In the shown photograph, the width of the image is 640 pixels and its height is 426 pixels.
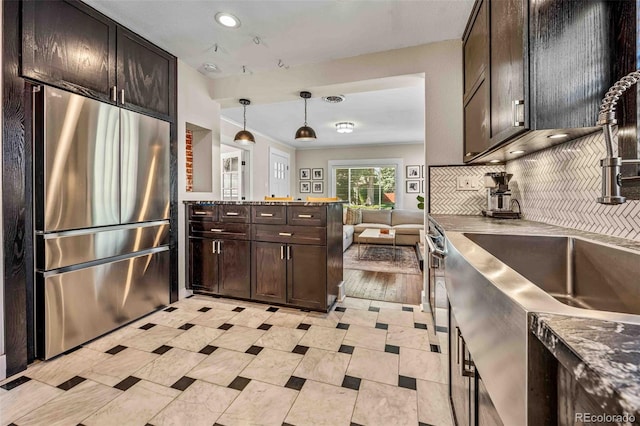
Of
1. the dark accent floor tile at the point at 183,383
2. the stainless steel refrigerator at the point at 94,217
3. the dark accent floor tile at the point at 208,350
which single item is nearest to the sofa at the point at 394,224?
the stainless steel refrigerator at the point at 94,217

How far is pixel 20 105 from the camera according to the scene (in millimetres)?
1794

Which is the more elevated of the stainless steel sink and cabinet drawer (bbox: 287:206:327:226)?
cabinet drawer (bbox: 287:206:327:226)

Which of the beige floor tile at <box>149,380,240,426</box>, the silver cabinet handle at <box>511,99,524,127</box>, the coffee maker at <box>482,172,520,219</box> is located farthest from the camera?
the coffee maker at <box>482,172,520,219</box>

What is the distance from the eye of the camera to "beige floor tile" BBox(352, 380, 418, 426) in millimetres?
1385

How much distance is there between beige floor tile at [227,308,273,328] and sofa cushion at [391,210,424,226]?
4.77 metres

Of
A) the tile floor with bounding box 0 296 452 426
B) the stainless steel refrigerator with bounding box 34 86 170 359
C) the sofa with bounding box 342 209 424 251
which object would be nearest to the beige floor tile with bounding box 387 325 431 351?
the tile floor with bounding box 0 296 452 426

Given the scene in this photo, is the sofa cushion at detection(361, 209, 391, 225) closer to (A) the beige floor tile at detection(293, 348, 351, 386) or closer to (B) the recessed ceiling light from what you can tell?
(A) the beige floor tile at detection(293, 348, 351, 386)

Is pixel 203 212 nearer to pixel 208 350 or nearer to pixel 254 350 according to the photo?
pixel 208 350

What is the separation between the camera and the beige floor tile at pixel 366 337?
6.91ft

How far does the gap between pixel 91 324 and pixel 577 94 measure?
3.25 m

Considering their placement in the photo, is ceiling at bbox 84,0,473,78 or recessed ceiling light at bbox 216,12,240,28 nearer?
ceiling at bbox 84,0,473,78

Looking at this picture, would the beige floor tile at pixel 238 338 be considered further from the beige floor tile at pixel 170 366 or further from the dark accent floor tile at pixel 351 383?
the dark accent floor tile at pixel 351 383

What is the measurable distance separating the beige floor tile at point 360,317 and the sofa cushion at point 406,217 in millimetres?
4353

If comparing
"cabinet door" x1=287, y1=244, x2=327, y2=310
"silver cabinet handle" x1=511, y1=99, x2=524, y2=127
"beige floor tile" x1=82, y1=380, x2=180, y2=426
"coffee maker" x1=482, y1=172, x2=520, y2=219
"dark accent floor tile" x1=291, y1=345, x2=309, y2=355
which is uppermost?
"silver cabinet handle" x1=511, y1=99, x2=524, y2=127
